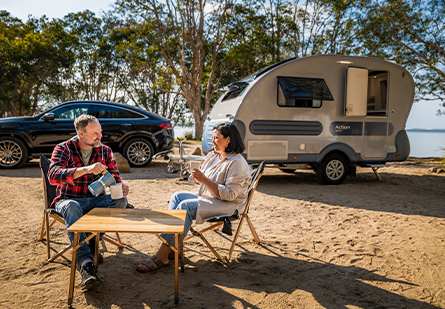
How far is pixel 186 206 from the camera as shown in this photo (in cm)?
296

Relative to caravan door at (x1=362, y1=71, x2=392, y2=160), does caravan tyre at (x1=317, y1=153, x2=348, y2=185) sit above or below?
below

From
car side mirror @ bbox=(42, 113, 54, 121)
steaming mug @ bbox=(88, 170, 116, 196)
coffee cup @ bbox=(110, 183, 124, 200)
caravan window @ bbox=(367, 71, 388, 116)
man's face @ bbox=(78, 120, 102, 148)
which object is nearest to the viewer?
steaming mug @ bbox=(88, 170, 116, 196)

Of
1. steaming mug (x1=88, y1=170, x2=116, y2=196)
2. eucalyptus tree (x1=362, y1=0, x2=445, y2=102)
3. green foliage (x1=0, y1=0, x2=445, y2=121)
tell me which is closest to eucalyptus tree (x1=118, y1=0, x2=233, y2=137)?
green foliage (x1=0, y1=0, x2=445, y2=121)

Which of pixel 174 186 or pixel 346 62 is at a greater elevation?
pixel 346 62

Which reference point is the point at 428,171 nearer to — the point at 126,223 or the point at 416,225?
the point at 416,225

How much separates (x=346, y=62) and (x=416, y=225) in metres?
3.70

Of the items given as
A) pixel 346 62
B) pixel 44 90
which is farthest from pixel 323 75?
pixel 44 90

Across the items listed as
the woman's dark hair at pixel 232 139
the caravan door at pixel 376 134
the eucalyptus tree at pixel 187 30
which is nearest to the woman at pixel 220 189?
the woman's dark hair at pixel 232 139

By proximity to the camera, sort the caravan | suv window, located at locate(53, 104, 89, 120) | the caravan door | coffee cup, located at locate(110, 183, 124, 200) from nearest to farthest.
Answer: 1. coffee cup, located at locate(110, 183, 124, 200)
2. the caravan
3. the caravan door
4. suv window, located at locate(53, 104, 89, 120)

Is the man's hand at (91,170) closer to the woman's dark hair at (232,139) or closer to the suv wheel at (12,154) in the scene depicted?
the woman's dark hair at (232,139)

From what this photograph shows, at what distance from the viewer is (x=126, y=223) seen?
2.37m

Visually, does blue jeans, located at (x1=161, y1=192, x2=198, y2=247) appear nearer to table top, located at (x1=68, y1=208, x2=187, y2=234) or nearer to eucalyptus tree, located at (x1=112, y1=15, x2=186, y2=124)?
table top, located at (x1=68, y1=208, x2=187, y2=234)

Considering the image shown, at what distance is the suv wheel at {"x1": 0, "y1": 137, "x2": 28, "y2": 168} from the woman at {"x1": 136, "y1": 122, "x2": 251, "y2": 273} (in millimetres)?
6267

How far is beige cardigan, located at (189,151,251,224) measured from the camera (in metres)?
2.89
